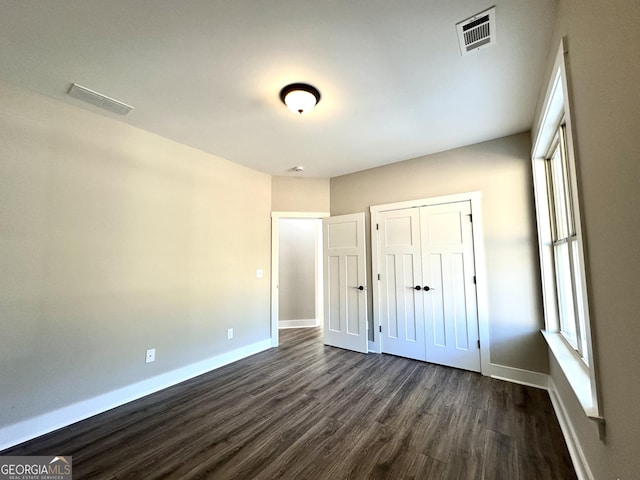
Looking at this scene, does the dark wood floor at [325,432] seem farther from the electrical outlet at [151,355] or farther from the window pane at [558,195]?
the window pane at [558,195]

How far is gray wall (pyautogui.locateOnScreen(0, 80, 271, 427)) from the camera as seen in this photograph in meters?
2.07

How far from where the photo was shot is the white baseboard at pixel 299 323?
18.7ft

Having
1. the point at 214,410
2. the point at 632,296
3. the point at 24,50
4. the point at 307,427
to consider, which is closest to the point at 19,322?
the point at 214,410

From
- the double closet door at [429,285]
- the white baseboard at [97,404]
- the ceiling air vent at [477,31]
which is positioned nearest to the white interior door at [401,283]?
the double closet door at [429,285]

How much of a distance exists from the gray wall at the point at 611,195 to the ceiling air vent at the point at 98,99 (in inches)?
124

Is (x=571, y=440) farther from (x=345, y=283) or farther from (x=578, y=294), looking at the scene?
(x=345, y=283)

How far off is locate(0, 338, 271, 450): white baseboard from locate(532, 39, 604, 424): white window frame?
343 centimetres

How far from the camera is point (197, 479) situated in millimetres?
1643

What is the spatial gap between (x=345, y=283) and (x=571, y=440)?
9.24 feet

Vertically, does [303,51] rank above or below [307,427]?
above

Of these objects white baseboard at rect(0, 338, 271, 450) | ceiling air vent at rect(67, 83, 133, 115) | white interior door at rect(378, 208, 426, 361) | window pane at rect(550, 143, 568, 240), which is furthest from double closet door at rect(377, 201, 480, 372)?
ceiling air vent at rect(67, 83, 133, 115)

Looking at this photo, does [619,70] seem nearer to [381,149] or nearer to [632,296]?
[632,296]

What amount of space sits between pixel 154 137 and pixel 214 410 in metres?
2.84

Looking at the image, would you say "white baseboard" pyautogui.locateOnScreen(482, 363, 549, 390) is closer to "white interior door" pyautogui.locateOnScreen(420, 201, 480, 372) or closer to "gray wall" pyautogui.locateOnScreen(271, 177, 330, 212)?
"white interior door" pyautogui.locateOnScreen(420, 201, 480, 372)
